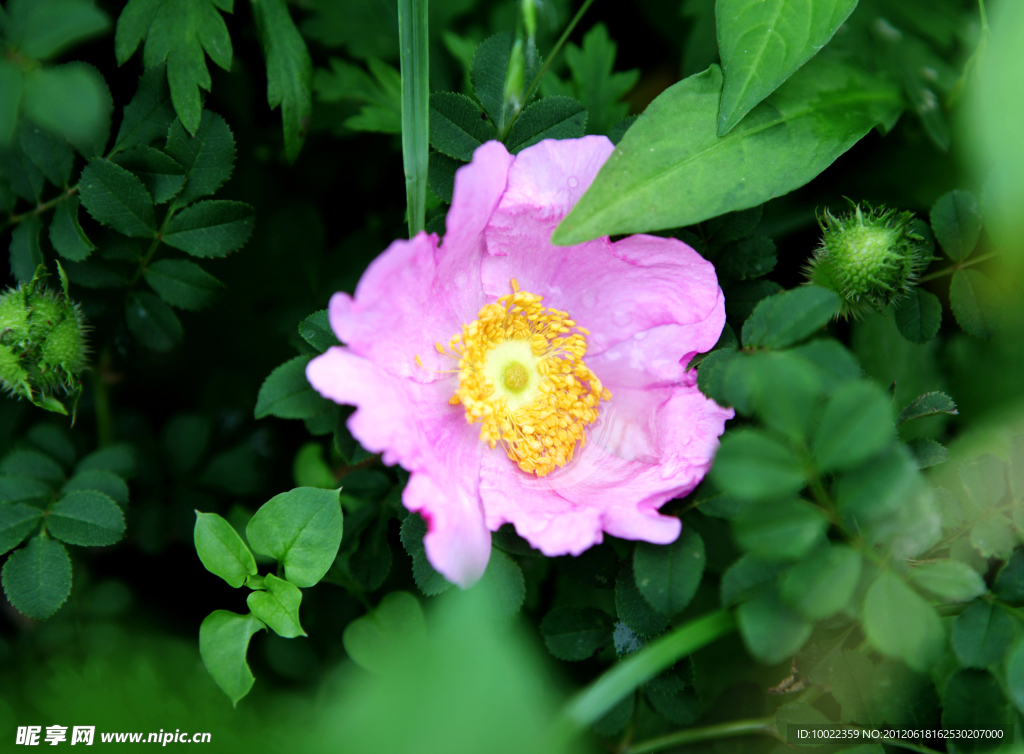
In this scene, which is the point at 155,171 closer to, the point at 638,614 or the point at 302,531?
the point at 302,531

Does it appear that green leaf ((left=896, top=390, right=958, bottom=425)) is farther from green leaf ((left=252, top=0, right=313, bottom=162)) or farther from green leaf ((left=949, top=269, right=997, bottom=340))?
green leaf ((left=252, top=0, right=313, bottom=162))

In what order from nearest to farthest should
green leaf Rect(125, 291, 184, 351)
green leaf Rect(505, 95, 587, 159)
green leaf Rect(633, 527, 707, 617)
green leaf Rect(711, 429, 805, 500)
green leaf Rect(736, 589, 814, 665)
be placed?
green leaf Rect(711, 429, 805, 500), green leaf Rect(736, 589, 814, 665), green leaf Rect(633, 527, 707, 617), green leaf Rect(505, 95, 587, 159), green leaf Rect(125, 291, 184, 351)

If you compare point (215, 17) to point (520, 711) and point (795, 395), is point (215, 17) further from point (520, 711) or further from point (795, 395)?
point (520, 711)

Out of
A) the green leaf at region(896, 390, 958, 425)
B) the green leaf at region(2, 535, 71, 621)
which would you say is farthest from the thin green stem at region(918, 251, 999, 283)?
the green leaf at region(2, 535, 71, 621)

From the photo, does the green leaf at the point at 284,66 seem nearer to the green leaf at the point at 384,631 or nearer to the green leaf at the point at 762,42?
the green leaf at the point at 762,42

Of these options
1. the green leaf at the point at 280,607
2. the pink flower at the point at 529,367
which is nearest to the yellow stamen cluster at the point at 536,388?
the pink flower at the point at 529,367

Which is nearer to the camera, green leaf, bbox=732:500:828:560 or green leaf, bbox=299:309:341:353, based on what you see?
green leaf, bbox=732:500:828:560

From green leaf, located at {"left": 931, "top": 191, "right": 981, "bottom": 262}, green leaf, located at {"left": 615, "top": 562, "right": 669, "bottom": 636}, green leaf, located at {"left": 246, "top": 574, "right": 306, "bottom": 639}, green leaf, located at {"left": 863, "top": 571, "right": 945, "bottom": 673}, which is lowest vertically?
green leaf, located at {"left": 863, "top": 571, "right": 945, "bottom": 673}

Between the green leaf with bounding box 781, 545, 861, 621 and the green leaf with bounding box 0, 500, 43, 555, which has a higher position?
the green leaf with bounding box 0, 500, 43, 555

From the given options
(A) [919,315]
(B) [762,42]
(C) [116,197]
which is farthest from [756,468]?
(C) [116,197]
